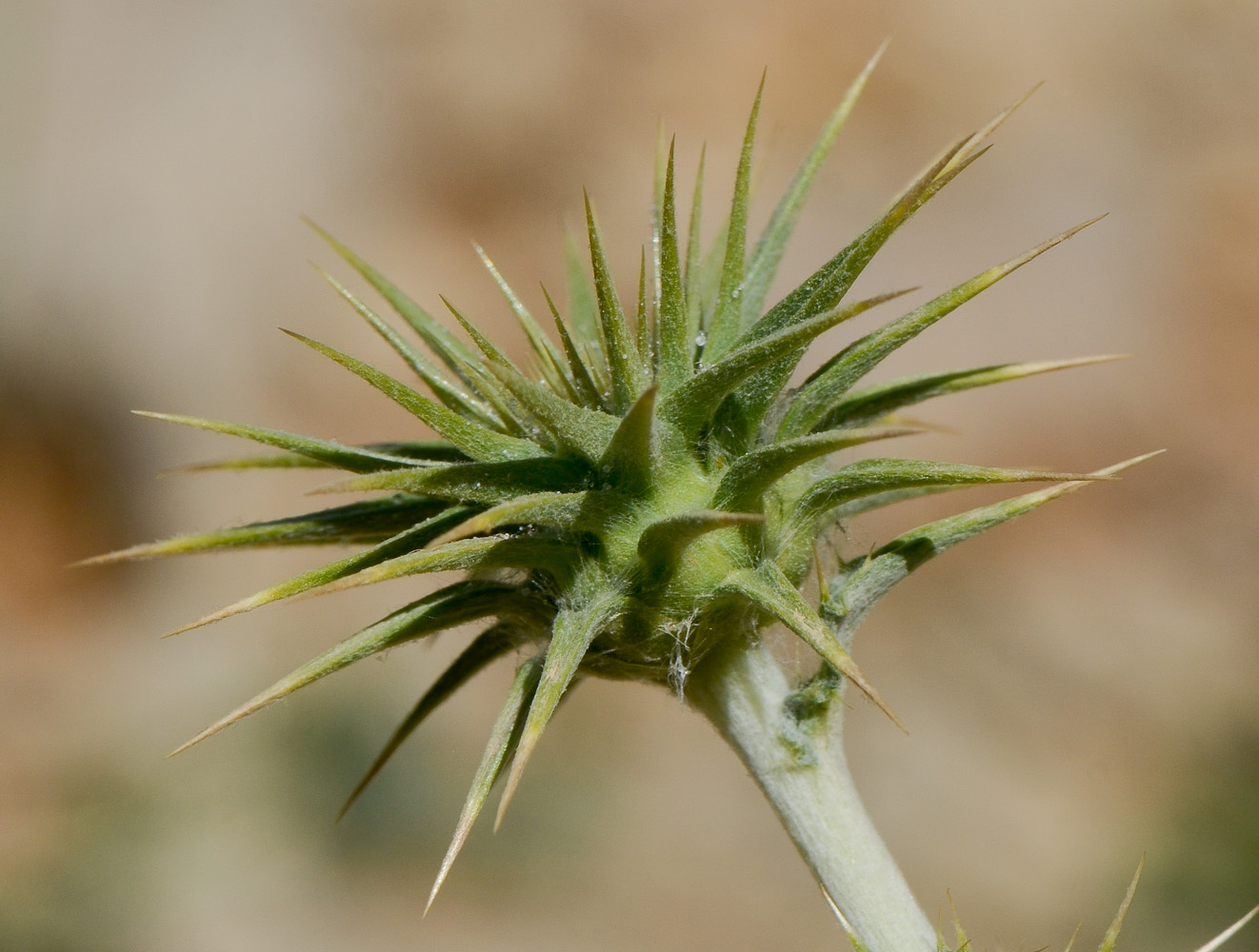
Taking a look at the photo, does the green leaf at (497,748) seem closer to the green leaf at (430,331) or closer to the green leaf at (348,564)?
the green leaf at (348,564)

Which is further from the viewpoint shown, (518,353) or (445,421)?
(518,353)

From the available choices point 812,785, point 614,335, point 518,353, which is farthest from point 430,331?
point 518,353

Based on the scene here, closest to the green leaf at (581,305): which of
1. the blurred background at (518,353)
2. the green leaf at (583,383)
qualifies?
the green leaf at (583,383)

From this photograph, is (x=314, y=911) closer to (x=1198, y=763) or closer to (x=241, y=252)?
(x=241, y=252)

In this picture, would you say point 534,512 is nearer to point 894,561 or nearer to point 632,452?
point 632,452

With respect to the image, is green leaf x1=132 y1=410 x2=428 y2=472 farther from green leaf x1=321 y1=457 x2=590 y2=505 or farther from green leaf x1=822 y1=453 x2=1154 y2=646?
green leaf x1=822 y1=453 x2=1154 y2=646

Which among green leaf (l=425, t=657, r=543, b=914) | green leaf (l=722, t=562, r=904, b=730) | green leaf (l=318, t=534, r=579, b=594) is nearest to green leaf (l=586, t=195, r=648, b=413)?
green leaf (l=318, t=534, r=579, b=594)

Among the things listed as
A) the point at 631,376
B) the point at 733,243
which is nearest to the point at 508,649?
the point at 631,376
